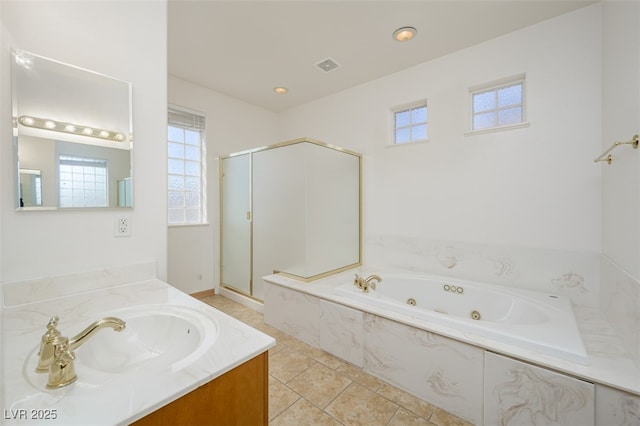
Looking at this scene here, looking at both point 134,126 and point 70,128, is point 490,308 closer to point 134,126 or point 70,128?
point 134,126

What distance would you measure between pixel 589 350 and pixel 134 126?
2.67 metres

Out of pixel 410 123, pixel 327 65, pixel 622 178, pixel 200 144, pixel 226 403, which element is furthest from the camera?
pixel 200 144

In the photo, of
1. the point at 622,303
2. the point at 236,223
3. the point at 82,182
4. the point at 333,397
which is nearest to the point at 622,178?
the point at 622,303

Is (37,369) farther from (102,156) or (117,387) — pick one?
(102,156)

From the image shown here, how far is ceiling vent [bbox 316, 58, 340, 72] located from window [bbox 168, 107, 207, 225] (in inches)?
62.5

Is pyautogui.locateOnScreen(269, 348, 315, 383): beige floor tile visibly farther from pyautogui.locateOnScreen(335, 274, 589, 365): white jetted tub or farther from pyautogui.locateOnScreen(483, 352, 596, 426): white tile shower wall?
pyautogui.locateOnScreen(483, 352, 596, 426): white tile shower wall

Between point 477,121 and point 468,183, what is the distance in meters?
0.58

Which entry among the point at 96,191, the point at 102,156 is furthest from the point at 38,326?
the point at 102,156

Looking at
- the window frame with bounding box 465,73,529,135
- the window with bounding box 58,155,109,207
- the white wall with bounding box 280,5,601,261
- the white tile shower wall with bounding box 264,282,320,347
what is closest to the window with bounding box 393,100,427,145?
the white wall with bounding box 280,5,601,261

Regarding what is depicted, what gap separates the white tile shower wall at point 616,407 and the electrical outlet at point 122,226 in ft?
7.73

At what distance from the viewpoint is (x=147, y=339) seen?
3.37ft

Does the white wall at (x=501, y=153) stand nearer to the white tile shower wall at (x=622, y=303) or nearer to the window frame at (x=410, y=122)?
the window frame at (x=410, y=122)

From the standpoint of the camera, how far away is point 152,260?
1.45 metres

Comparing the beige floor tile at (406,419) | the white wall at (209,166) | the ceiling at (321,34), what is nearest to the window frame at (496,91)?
the ceiling at (321,34)
